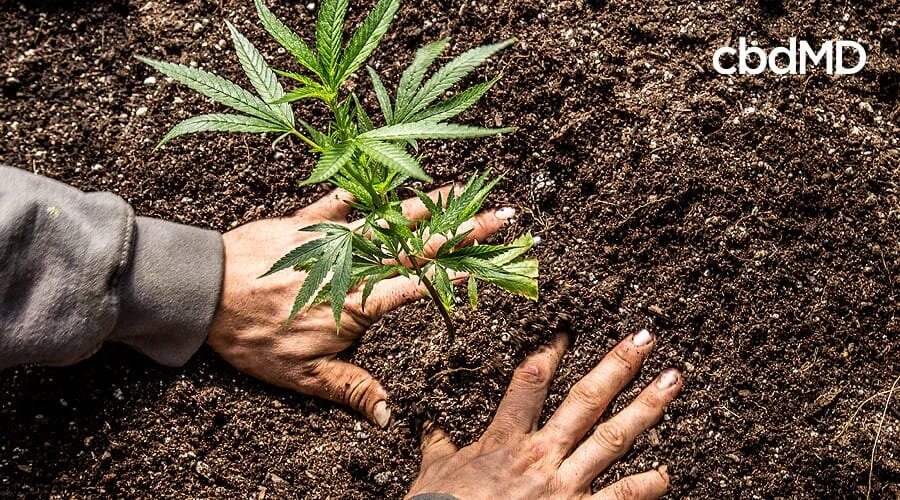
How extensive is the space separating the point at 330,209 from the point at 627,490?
1.18 m

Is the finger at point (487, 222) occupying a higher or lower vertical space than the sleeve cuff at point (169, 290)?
higher

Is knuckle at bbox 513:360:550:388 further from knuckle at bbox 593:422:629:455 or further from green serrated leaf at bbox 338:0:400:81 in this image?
green serrated leaf at bbox 338:0:400:81

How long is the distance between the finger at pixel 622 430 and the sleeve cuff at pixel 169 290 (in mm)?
1125

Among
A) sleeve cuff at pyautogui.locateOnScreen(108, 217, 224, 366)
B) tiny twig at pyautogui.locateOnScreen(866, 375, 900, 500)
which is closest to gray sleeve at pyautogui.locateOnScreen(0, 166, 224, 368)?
sleeve cuff at pyautogui.locateOnScreen(108, 217, 224, 366)

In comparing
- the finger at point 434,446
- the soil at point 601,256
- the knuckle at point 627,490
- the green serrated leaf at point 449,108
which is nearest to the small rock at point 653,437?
the soil at point 601,256

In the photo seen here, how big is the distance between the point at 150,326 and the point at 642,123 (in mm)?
1505

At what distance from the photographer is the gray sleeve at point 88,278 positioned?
6.05ft

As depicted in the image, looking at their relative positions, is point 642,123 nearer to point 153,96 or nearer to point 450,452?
point 450,452

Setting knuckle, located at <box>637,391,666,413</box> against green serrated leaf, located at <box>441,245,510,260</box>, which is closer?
green serrated leaf, located at <box>441,245,510,260</box>

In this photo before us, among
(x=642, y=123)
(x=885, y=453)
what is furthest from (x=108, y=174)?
(x=885, y=453)

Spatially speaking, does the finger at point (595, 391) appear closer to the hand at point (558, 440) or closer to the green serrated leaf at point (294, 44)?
the hand at point (558, 440)

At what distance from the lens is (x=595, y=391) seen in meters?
2.09

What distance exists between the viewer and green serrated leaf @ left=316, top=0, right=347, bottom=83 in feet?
4.06

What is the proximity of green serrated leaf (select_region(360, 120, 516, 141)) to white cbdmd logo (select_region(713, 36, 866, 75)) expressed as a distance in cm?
128
